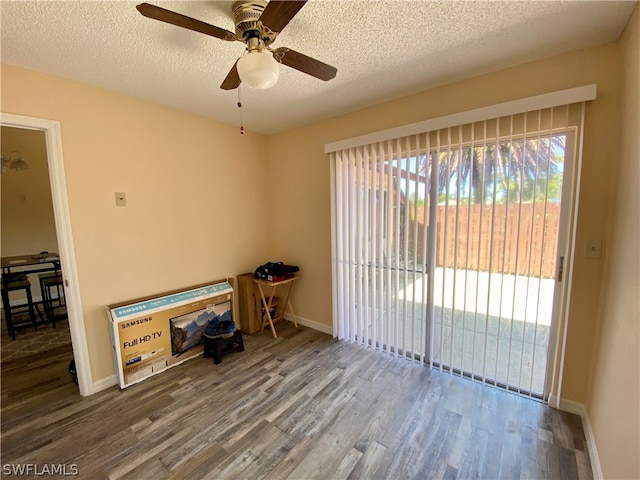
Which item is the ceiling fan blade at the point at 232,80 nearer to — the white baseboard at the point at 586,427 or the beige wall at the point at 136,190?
the beige wall at the point at 136,190

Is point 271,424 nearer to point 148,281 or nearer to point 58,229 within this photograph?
point 148,281

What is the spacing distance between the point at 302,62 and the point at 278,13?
0.37 meters

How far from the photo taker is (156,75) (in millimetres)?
2004

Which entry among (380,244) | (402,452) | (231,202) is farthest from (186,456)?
(231,202)

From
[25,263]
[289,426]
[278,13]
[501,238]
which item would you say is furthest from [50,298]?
[501,238]

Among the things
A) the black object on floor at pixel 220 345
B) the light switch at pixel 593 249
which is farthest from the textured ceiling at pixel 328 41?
the black object on floor at pixel 220 345

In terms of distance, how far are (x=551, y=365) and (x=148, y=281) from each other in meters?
3.49

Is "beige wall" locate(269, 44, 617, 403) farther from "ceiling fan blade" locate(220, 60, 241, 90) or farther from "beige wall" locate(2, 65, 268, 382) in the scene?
"ceiling fan blade" locate(220, 60, 241, 90)

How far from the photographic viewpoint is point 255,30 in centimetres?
131

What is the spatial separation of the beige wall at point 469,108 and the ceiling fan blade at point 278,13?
1.62 meters

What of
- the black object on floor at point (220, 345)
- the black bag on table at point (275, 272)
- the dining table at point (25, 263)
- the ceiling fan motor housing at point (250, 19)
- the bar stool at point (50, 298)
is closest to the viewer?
the ceiling fan motor housing at point (250, 19)

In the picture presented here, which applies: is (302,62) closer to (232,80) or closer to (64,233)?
(232,80)

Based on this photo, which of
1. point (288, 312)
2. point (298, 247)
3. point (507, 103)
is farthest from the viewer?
point (288, 312)

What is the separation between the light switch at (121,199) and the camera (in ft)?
7.70
